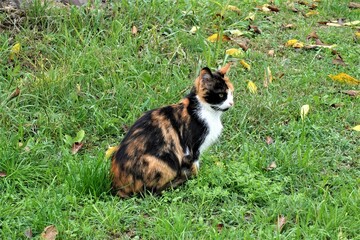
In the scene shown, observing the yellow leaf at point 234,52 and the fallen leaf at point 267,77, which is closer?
the fallen leaf at point 267,77

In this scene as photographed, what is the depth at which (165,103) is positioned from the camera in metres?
5.21

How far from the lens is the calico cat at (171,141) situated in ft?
13.2

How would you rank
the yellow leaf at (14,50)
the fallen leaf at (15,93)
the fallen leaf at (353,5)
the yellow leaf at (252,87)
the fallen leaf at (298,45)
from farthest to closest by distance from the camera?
the fallen leaf at (353,5)
the fallen leaf at (298,45)
the yellow leaf at (14,50)
the yellow leaf at (252,87)
the fallen leaf at (15,93)

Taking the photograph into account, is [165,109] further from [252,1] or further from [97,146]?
[252,1]

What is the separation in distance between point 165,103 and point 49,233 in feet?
6.61

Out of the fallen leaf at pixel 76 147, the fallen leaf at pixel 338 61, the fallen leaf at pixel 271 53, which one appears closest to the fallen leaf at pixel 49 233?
the fallen leaf at pixel 76 147

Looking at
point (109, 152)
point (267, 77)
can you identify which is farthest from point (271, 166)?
point (267, 77)

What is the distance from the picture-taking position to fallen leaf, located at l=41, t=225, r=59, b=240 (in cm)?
350

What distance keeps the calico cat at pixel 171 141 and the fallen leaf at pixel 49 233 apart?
2.13 ft

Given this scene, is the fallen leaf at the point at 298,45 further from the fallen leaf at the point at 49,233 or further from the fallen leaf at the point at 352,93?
the fallen leaf at the point at 49,233

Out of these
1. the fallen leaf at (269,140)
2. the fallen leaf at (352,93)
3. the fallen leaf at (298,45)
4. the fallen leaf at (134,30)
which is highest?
the fallen leaf at (134,30)

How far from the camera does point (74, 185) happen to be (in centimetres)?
400

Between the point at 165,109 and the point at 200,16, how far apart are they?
8.86 feet

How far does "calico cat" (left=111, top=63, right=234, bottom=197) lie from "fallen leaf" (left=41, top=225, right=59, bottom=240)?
0.65 m
